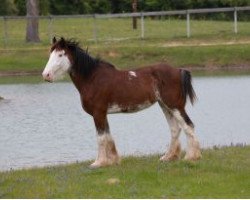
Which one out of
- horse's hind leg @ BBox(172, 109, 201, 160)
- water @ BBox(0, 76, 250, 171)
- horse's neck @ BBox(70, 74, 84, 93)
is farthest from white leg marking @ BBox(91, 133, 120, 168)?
water @ BBox(0, 76, 250, 171)

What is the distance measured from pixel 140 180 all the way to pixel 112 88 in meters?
1.86

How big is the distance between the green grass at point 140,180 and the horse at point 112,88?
1.38 ft

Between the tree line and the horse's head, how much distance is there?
51181 millimetres

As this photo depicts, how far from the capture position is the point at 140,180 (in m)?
10.1

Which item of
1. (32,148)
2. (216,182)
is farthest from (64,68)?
(32,148)

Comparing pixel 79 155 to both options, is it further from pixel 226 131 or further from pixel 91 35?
pixel 91 35

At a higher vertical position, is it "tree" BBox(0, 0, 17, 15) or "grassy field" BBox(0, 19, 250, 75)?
"tree" BBox(0, 0, 17, 15)

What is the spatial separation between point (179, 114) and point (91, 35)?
3688cm

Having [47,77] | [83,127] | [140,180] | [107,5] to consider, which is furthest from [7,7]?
[140,180]

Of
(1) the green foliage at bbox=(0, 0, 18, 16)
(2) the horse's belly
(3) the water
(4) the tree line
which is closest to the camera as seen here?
(2) the horse's belly

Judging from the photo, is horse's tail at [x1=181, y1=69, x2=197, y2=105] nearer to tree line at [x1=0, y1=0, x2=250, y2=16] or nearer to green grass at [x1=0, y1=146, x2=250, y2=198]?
green grass at [x1=0, y1=146, x2=250, y2=198]

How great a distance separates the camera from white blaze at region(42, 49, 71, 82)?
1123 cm

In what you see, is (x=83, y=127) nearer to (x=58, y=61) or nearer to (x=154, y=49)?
(x=58, y=61)

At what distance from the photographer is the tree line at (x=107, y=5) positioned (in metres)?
63.0
